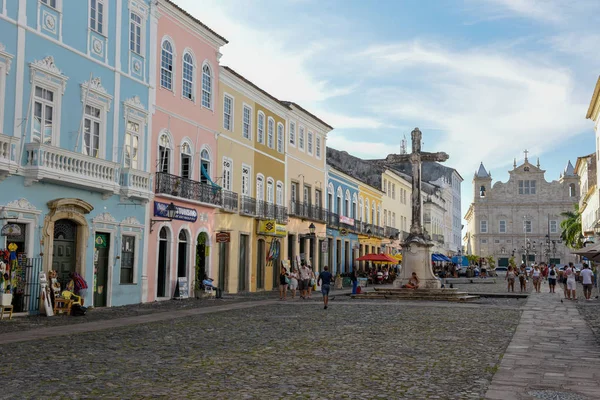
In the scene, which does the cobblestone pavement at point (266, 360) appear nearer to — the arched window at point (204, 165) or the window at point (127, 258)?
the window at point (127, 258)

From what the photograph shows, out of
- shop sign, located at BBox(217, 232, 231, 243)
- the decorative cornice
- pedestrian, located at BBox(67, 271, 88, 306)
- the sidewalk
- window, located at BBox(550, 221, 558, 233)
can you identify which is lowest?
the sidewalk

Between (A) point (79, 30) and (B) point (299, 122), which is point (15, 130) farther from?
(B) point (299, 122)

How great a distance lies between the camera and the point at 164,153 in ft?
84.6

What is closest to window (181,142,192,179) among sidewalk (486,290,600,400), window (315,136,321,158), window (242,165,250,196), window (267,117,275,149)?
window (242,165,250,196)

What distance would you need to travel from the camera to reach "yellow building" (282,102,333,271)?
39.0 meters

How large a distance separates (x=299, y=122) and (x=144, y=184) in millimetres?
18354

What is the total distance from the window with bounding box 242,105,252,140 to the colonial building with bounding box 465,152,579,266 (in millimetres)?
83515

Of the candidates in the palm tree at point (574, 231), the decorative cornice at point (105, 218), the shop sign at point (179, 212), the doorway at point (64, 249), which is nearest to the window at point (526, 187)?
the palm tree at point (574, 231)

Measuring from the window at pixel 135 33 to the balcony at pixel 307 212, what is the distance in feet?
53.8

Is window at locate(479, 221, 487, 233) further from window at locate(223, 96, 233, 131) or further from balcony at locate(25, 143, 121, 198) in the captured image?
balcony at locate(25, 143, 121, 198)

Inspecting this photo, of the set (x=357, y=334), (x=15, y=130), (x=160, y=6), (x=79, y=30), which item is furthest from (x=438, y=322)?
(x=160, y=6)

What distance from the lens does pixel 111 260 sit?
22141 mm

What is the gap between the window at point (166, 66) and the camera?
25.6 m

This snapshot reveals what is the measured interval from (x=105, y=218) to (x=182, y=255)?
5.92 m
